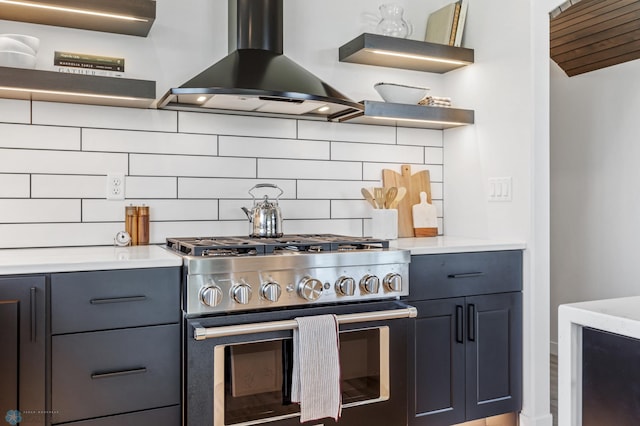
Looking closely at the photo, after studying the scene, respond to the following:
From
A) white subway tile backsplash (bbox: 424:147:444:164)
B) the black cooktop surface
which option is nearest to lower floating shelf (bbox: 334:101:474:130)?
white subway tile backsplash (bbox: 424:147:444:164)

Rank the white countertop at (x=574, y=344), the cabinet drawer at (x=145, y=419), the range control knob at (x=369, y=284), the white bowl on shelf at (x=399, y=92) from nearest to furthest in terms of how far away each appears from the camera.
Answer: the white countertop at (x=574, y=344) → the cabinet drawer at (x=145, y=419) → the range control knob at (x=369, y=284) → the white bowl on shelf at (x=399, y=92)


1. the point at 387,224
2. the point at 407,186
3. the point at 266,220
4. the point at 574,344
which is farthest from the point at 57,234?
the point at 574,344

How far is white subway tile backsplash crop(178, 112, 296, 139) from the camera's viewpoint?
8.13ft

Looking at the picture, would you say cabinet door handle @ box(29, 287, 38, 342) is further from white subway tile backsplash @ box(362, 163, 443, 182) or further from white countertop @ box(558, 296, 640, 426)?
white subway tile backsplash @ box(362, 163, 443, 182)

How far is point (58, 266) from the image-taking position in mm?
1686

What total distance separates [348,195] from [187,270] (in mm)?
1220

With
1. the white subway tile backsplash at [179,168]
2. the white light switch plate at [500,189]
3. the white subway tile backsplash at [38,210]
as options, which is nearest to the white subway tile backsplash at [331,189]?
the white subway tile backsplash at [179,168]

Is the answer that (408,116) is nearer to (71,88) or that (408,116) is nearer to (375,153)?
(375,153)

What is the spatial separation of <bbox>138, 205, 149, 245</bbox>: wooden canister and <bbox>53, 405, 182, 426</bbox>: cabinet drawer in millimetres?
804

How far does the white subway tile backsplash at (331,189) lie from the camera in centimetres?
272

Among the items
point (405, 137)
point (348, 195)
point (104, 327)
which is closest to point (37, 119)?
point (104, 327)

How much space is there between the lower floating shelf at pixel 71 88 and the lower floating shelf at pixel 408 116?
3.22ft

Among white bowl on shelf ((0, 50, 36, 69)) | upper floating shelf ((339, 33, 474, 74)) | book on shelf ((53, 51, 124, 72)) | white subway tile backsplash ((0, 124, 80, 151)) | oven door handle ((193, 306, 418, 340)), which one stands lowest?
oven door handle ((193, 306, 418, 340))

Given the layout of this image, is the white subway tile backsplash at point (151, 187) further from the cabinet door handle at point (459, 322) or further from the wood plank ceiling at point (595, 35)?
the wood plank ceiling at point (595, 35)
